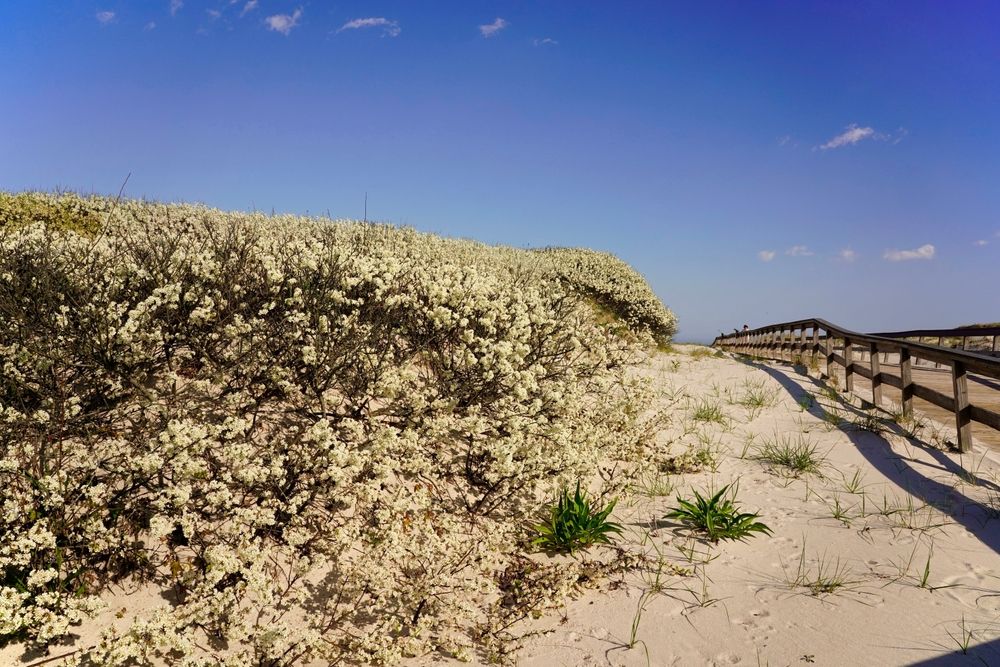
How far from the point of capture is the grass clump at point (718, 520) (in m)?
6.29

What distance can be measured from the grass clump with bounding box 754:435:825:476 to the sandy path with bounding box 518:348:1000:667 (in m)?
0.15

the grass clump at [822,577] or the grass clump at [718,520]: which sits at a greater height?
the grass clump at [718,520]

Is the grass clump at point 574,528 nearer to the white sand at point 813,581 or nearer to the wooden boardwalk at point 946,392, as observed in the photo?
the white sand at point 813,581

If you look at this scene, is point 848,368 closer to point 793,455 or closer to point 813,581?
point 793,455

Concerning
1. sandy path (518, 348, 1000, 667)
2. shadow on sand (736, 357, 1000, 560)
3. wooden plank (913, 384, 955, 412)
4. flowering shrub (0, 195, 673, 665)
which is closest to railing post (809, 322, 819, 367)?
shadow on sand (736, 357, 1000, 560)

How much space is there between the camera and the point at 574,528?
634cm

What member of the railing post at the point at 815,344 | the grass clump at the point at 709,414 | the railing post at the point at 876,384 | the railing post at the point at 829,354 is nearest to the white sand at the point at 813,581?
the grass clump at the point at 709,414

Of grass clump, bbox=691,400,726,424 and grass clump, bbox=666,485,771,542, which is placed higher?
grass clump, bbox=691,400,726,424

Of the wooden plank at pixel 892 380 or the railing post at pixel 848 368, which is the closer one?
the wooden plank at pixel 892 380

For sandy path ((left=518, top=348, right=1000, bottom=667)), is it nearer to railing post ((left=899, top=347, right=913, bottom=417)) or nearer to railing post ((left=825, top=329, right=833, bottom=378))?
railing post ((left=899, top=347, right=913, bottom=417))

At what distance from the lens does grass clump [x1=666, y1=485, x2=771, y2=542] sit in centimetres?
629

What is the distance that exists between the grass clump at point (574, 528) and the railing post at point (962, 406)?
5289 mm

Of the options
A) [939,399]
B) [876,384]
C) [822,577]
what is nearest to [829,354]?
[876,384]

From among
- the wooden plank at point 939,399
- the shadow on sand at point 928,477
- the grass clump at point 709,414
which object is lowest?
the shadow on sand at point 928,477
